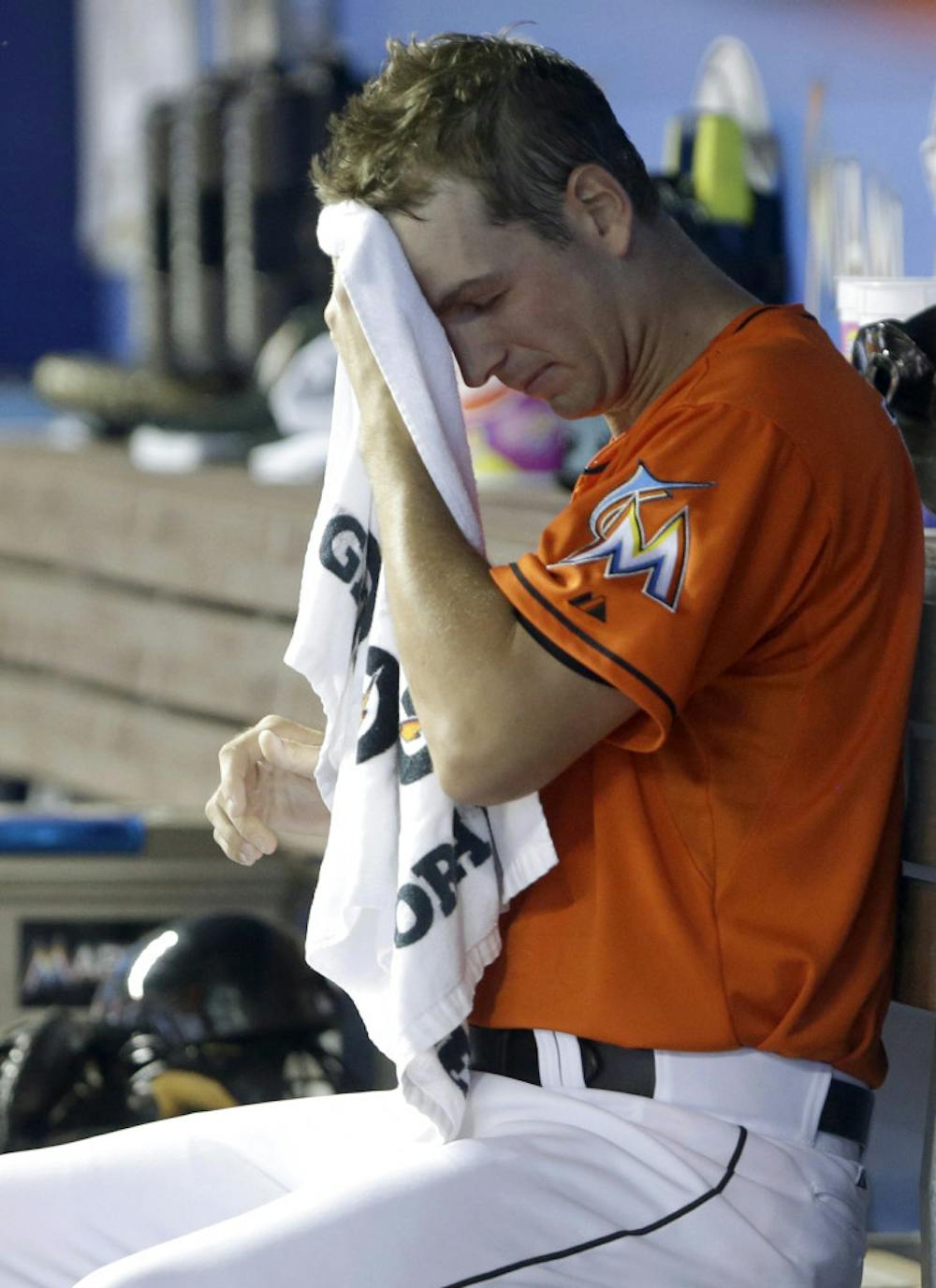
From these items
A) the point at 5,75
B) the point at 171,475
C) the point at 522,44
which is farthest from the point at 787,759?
the point at 5,75

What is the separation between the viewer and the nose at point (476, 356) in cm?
124

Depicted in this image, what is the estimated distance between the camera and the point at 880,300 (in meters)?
1.54

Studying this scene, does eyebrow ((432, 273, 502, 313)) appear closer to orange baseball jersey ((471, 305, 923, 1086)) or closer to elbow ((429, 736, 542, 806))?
orange baseball jersey ((471, 305, 923, 1086))

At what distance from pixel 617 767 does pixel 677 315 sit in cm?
29

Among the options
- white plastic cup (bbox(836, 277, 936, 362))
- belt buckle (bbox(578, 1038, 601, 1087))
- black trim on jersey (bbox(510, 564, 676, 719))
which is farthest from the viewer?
white plastic cup (bbox(836, 277, 936, 362))

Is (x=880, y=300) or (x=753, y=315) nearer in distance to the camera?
(x=753, y=315)

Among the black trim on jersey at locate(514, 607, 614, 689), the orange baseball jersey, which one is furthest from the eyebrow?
the black trim on jersey at locate(514, 607, 614, 689)

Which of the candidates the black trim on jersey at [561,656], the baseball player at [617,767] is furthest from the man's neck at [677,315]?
the black trim on jersey at [561,656]

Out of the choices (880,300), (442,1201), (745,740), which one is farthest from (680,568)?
(880,300)

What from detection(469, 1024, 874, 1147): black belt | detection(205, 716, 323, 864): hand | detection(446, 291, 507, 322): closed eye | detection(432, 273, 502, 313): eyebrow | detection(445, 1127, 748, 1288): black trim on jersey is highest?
detection(432, 273, 502, 313): eyebrow

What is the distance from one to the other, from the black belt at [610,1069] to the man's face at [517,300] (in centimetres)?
40

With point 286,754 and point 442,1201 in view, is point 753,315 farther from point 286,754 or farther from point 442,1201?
point 442,1201

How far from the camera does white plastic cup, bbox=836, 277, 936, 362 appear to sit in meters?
1.52

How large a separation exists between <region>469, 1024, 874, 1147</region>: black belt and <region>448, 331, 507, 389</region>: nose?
407 millimetres
